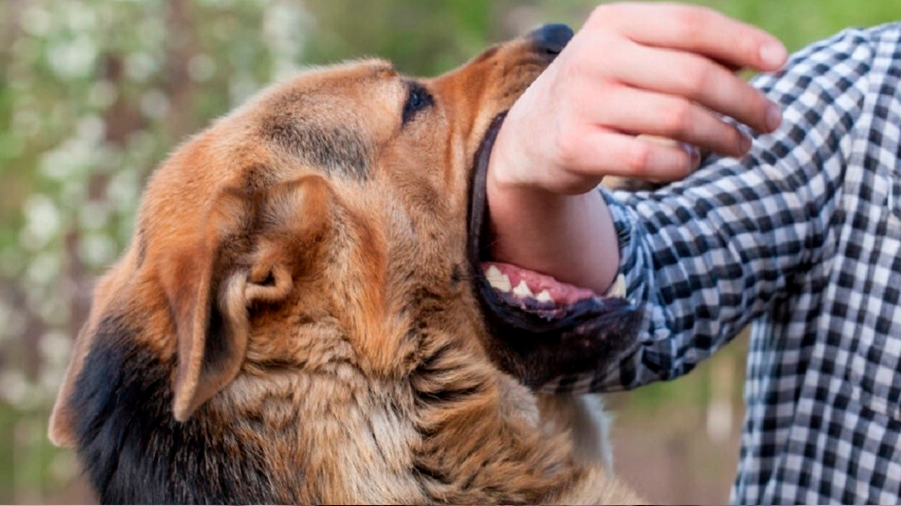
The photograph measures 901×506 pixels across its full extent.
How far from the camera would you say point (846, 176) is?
2.62 meters

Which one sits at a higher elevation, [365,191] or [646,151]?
[646,151]

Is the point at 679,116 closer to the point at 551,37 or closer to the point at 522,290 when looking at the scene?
the point at 522,290

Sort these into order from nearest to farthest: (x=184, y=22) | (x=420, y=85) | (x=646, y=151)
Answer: (x=646, y=151) → (x=420, y=85) → (x=184, y=22)

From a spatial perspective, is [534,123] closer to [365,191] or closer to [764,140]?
[365,191]

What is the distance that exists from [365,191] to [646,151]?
871 mm

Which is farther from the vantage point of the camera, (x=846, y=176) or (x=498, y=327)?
(x=846, y=176)

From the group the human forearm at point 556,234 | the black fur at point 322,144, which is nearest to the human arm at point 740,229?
the human forearm at point 556,234

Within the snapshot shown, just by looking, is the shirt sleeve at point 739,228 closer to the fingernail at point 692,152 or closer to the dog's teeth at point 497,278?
the dog's teeth at point 497,278

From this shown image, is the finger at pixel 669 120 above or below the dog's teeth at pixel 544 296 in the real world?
above

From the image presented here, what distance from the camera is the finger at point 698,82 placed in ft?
4.99

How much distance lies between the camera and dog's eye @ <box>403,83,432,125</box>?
8.06 feet

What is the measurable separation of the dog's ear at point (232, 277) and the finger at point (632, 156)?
694mm

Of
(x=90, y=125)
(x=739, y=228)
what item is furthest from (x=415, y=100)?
(x=90, y=125)

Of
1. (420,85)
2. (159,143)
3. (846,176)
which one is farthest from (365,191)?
(159,143)
